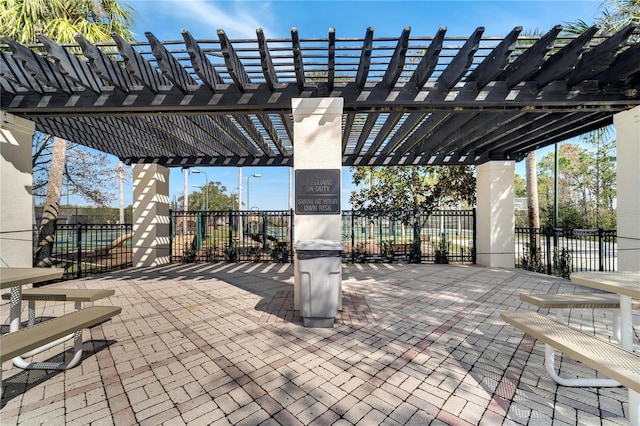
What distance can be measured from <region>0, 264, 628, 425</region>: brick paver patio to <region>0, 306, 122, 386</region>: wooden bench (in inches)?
6.2

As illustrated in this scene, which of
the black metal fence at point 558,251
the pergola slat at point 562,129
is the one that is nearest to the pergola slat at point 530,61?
the pergola slat at point 562,129

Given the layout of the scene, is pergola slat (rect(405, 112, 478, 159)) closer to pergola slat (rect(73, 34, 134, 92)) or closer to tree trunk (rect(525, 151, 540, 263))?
tree trunk (rect(525, 151, 540, 263))

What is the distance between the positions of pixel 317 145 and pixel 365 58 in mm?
1508

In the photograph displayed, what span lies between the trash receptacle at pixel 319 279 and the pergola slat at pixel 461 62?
11.0 feet

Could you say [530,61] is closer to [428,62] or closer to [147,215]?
[428,62]

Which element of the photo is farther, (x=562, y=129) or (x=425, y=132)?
(x=562, y=129)

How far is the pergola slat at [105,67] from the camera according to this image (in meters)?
3.85

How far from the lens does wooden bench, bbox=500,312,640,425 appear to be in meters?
1.69

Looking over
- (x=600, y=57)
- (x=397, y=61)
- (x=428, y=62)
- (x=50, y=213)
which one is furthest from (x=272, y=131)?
(x=50, y=213)

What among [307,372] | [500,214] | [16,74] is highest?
[16,74]

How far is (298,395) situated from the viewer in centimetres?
235

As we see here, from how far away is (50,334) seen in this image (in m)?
2.26

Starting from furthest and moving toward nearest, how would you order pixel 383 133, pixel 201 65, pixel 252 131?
pixel 383 133 < pixel 252 131 < pixel 201 65

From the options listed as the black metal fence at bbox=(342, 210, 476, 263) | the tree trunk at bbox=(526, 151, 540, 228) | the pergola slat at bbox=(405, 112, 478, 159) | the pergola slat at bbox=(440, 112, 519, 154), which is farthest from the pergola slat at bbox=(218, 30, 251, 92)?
the tree trunk at bbox=(526, 151, 540, 228)
